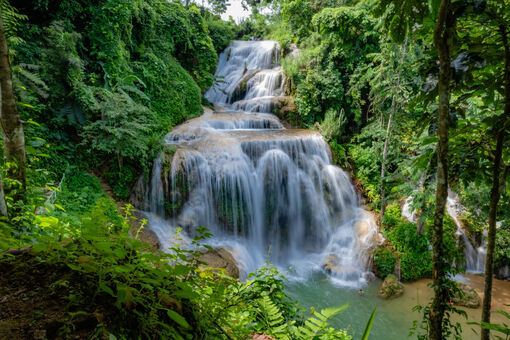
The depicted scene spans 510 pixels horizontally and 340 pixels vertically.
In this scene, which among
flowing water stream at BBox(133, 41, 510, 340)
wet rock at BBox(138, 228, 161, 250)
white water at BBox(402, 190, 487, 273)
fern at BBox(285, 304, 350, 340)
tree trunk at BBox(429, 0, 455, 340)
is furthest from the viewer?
white water at BBox(402, 190, 487, 273)

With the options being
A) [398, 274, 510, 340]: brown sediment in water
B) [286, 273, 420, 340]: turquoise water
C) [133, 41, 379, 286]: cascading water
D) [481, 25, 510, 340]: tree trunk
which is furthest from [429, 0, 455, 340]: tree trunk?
[133, 41, 379, 286]: cascading water

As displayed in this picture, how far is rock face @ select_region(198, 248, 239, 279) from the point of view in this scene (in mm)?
6629

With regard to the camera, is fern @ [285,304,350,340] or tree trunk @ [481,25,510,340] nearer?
tree trunk @ [481,25,510,340]

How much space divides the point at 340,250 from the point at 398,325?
321 cm

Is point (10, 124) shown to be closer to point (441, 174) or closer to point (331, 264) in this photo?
point (441, 174)

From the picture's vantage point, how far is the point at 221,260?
6.95 meters

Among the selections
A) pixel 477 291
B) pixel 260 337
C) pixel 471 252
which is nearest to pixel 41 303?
pixel 260 337

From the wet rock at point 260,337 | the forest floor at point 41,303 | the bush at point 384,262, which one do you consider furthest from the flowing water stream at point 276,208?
the forest floor at point 41,303

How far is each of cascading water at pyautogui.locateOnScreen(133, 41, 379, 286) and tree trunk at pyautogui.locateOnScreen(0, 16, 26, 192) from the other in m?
5.52

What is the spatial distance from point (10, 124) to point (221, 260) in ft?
18.6

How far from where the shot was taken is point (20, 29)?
6117mm

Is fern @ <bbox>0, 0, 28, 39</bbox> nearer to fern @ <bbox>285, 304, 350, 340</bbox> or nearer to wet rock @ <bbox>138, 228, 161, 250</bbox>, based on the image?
fern @ <bbox>285, 304, 350, 340</bbox>

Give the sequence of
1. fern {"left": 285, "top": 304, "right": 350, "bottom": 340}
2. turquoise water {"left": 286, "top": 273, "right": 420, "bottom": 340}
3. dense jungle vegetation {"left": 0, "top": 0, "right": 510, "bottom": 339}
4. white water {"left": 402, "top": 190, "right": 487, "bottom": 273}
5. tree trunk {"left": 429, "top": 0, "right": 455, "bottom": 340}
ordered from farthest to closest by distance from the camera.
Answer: white water {"left": 402, "top": 190, "right": 487, "bottom": 273} < turquoise water {"left": 286, "top": 273, "right": 420, "bottom": 340} < fern {"left": 285, "top": 304, "right": 350, "bottom": 340} < tree trunk {"left": 429, "top": 0, "right": 455, "bottom": 340} < dense jungle vegetation {"left": 0, "top": 0, "right": 510, "bottom": 339}

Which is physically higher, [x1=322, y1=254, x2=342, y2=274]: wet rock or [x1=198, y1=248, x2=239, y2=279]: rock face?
[x1=198, y1=248, x2=239, y2=279]: rock face
